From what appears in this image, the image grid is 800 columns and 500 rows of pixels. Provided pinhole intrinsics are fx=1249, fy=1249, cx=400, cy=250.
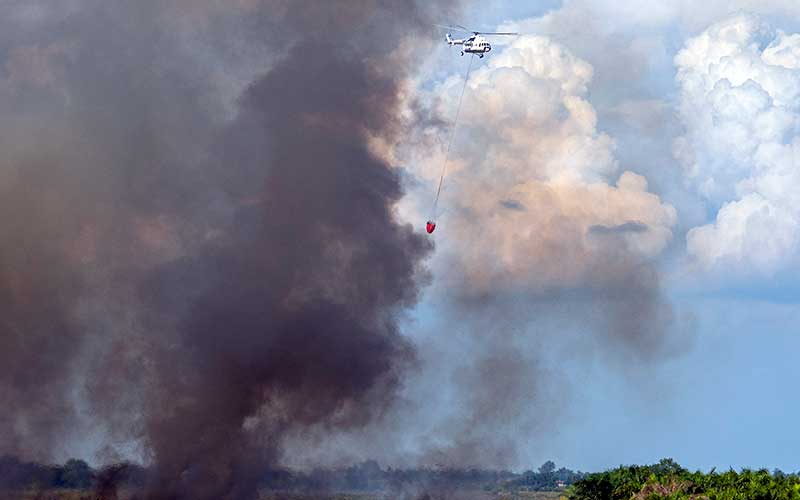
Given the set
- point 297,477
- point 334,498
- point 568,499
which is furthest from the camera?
point 568,499

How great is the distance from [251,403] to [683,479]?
135 feet

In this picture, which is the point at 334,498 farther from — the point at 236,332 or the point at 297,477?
the point at 236,332

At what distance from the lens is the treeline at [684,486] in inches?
4006

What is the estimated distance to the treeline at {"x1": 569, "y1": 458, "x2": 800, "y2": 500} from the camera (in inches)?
4006

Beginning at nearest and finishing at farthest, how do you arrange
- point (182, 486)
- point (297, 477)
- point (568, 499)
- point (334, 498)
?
point (182, 486) → point (297, 477) → point (334, 498) → point (568, 499)

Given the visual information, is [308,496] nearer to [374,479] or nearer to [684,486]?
[374,479]

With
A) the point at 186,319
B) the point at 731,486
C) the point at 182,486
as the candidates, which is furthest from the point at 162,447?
the point at 731,486

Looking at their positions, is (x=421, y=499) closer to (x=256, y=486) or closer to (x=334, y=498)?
(x=334, y=498)

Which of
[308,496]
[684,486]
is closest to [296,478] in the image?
[308,496]

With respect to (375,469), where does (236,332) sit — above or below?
above

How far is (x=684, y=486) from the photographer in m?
109

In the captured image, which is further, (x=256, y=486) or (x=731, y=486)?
(x=731, y=486)

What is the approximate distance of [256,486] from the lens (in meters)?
98.2

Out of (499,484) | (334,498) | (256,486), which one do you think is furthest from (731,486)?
(256,486)
